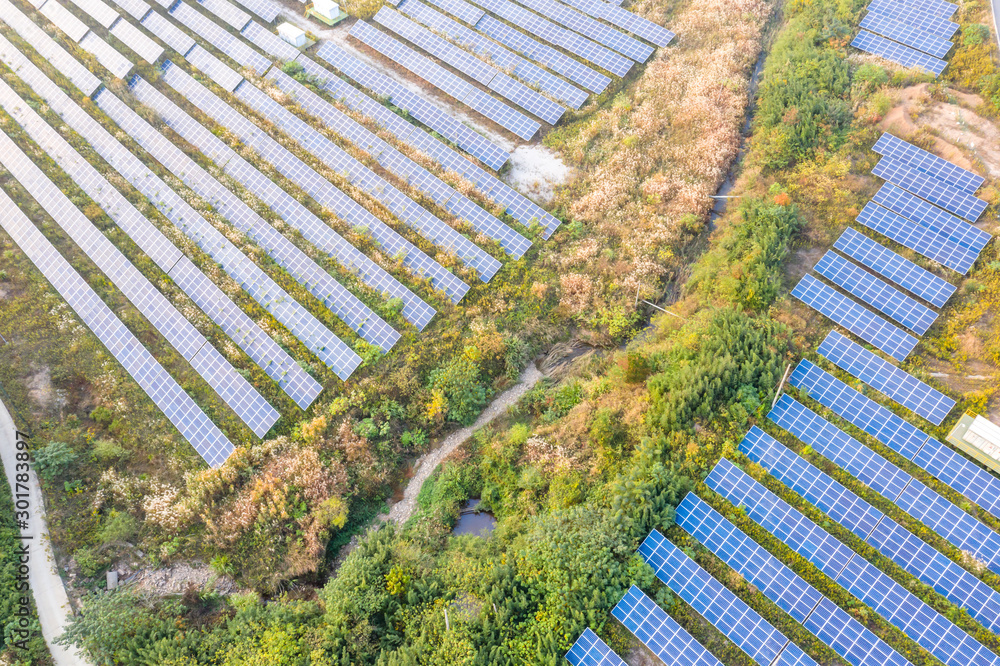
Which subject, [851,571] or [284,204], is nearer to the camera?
[851,571]

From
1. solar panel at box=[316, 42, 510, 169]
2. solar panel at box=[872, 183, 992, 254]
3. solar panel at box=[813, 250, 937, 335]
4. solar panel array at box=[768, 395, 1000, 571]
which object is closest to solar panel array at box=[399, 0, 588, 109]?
solar panel at box=[316, 42, 510, 169]

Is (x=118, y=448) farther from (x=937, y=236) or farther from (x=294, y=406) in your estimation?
(x=937, y=236)

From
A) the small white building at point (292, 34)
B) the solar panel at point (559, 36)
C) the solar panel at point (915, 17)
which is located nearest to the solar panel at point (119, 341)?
the small white building at point (292, 34)

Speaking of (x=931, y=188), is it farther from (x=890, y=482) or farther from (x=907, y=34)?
(x=890, y=482)

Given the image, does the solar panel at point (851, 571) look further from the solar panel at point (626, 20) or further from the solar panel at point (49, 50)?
the solar panel at point (49, 50)

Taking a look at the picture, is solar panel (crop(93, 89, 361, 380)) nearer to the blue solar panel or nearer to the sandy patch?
the sandy patch

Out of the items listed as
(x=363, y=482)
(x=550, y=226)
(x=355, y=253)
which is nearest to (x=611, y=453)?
(x=363, y=482)

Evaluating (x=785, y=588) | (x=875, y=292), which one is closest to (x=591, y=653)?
(x=785, y=588)
